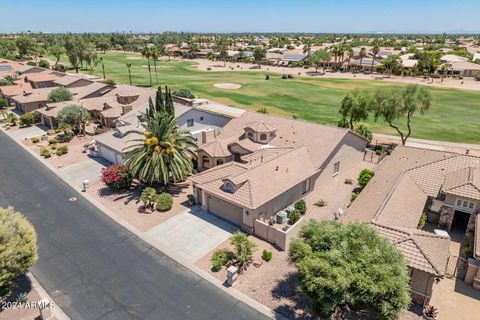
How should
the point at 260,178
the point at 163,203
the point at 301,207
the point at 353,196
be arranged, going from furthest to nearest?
the point at 353,196 < the point at 163,203 < the point at 301,207 < the point at 260,178

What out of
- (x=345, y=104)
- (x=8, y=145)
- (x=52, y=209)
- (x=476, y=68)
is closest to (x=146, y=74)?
(x=8, y=145)

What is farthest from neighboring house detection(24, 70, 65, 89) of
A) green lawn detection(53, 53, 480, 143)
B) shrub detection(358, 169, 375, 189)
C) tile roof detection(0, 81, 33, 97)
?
shrub detection(358, 169, 375, 189)

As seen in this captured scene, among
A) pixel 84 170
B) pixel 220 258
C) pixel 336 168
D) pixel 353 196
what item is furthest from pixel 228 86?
pixel 220 258

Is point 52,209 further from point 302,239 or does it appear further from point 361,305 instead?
point 361,305

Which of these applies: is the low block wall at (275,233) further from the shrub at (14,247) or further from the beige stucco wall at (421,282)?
the shrub at (14,247)

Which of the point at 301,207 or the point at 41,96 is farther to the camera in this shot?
the point at 41,96

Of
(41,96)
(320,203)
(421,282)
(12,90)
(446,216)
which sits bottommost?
(320,203)

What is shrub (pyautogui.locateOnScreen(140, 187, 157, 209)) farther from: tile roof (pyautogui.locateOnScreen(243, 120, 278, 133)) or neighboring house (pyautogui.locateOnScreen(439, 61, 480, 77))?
neighboring house (pyautogui.locateOnScreen(439, 61, 480, 77))

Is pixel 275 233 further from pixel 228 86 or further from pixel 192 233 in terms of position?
pixel 228 86
